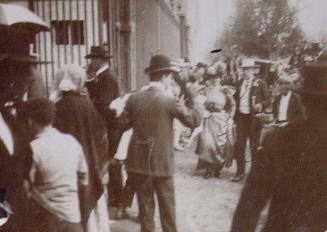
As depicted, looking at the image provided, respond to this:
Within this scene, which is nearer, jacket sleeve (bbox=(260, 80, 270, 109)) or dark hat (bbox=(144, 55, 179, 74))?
dark hat (bbox=(144, 55, 179, 74))

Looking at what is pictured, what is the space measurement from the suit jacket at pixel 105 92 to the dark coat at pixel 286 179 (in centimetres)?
69

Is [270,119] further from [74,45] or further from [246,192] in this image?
[74,45]

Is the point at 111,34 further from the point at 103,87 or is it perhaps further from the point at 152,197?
the point at 152,197

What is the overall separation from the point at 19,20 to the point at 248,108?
1073mm

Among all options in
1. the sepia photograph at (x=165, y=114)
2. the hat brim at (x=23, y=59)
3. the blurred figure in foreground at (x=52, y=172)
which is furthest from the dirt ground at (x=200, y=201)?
the hat brim at (x=23, y=59)

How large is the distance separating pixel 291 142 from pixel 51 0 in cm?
124

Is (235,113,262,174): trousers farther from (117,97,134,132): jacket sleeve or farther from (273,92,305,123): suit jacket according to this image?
(117,97,134,132): jacket sleeve

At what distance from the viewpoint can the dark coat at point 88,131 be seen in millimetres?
2312

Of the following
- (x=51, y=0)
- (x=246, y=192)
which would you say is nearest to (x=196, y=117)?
(x=246, y=192)

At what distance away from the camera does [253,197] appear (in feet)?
8.11

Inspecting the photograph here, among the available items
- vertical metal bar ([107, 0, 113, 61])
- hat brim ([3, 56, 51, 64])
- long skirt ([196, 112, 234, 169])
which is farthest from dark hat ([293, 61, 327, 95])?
hat brim ([3, 56, 51, 64])

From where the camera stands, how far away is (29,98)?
2344 millimetres

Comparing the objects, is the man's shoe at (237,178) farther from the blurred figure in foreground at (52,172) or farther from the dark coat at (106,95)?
the blurred figure in foreground at (52,172)

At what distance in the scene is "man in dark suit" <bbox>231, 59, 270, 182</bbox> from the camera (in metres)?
2.44
